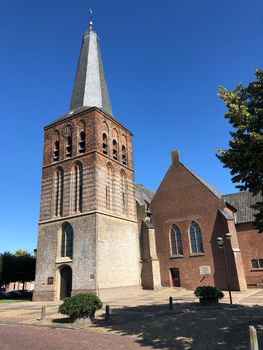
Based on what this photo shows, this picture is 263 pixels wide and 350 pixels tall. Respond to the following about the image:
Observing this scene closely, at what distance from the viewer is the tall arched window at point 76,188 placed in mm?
28625

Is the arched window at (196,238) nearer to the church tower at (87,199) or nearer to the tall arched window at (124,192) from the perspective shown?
the church tower at (87,199)

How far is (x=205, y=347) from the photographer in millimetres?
8539

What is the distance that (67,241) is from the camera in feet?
92.0

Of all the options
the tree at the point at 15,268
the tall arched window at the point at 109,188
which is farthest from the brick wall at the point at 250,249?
the tree at the point at 15,268

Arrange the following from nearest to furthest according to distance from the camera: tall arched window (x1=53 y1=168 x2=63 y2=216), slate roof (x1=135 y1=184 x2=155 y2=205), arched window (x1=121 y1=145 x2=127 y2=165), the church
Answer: the church < tall arched window (x1=53 y1=168 x2=63 y2=216) < arched window (x1=121 y1=145 x2=127 y2=165) < slate roof (x1=135 y1=184 x2=155 y2=205)

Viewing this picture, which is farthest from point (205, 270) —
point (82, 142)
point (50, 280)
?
point (82, 142)

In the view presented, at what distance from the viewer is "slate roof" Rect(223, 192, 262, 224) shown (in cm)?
3147

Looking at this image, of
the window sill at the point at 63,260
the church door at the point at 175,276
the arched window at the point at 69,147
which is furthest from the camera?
the arched window at the point at 69,147

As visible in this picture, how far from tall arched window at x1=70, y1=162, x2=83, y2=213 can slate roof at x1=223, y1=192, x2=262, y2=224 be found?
17.3m

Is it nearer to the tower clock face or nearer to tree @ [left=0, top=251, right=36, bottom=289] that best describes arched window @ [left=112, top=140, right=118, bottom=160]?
the tower clock face

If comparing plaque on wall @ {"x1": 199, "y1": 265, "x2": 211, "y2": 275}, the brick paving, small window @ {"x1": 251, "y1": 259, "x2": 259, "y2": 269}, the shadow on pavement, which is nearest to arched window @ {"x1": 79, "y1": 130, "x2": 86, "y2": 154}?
plaque on wall @ {"x1": 199, "y1": 265, "x2": 211, "y2": 275}

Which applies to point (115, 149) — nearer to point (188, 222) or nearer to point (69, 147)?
point (69, 147)

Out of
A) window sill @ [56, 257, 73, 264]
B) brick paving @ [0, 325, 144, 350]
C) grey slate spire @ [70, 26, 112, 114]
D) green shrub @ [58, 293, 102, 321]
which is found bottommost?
brick paving @ [0, 325, 144, 350]

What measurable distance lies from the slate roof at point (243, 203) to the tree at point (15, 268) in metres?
30.4
